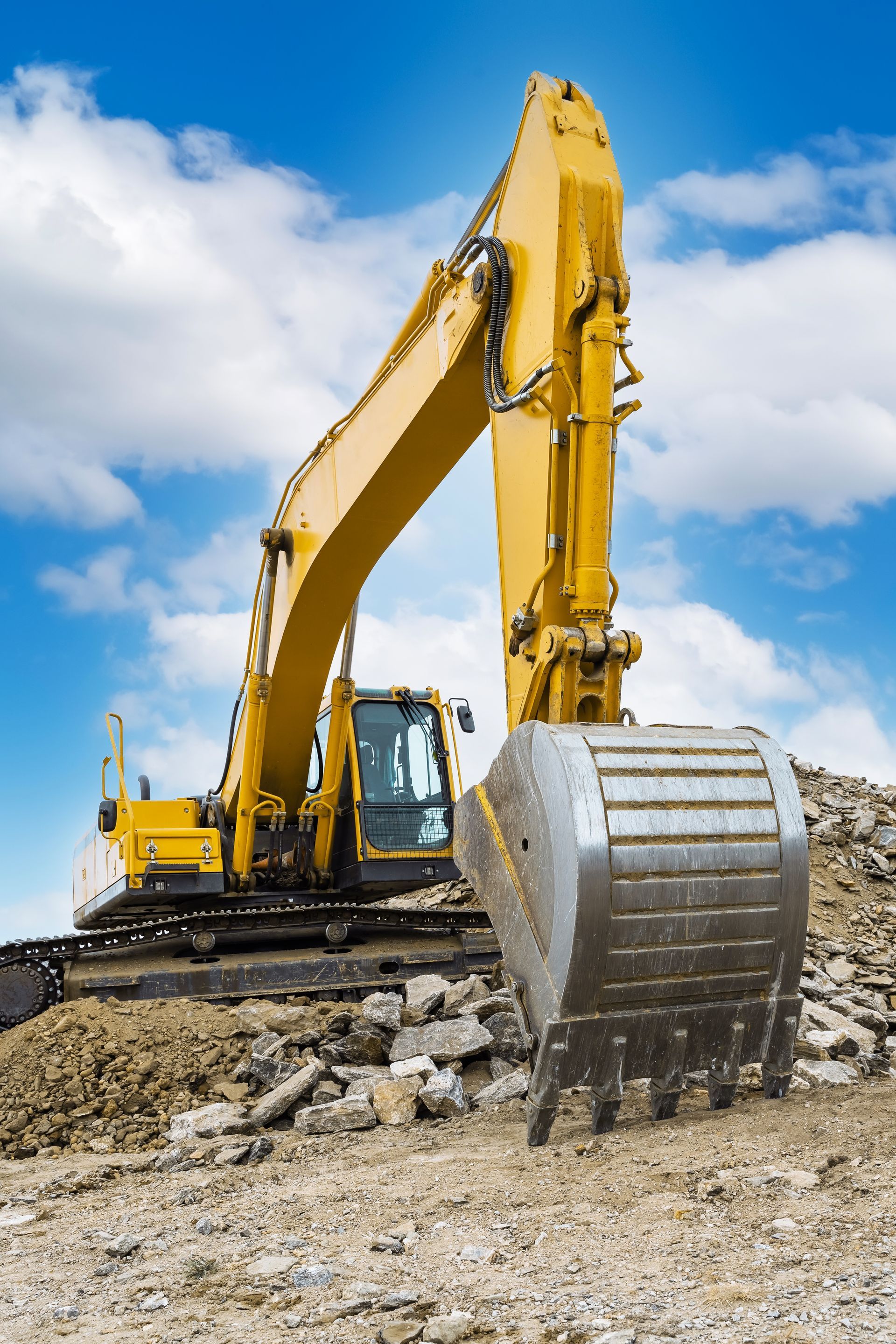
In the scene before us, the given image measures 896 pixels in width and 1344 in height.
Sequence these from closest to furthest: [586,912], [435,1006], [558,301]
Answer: [586,912]
[558,301]
[435,1006]

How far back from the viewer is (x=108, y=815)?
8.83 metres

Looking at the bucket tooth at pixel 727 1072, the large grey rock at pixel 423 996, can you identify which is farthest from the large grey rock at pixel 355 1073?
the bucket tooth at pixel 727 1072

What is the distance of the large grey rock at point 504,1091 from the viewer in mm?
5285

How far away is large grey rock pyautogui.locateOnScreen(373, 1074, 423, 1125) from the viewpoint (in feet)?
17.3

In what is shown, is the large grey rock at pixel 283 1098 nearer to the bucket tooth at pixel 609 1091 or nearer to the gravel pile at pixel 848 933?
the bucket tooth at pixel 609 1091

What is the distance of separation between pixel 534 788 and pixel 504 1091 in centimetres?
201

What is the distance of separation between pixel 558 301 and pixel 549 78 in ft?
4.31

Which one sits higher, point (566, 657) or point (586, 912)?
point (566, 657)

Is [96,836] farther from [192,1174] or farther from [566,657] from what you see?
[566,657]

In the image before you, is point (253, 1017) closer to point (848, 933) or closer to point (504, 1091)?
point (504, 1091)

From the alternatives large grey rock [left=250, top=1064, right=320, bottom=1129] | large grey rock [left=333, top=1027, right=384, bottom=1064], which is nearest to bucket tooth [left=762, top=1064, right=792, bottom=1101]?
large grey rock [left=250, top=1064, right=320, bottom=1129]

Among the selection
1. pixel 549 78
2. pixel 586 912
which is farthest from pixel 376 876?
pixel 549 78

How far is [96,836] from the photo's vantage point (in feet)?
32.9

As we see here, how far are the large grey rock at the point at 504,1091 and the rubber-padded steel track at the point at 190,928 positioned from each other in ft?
11.6
